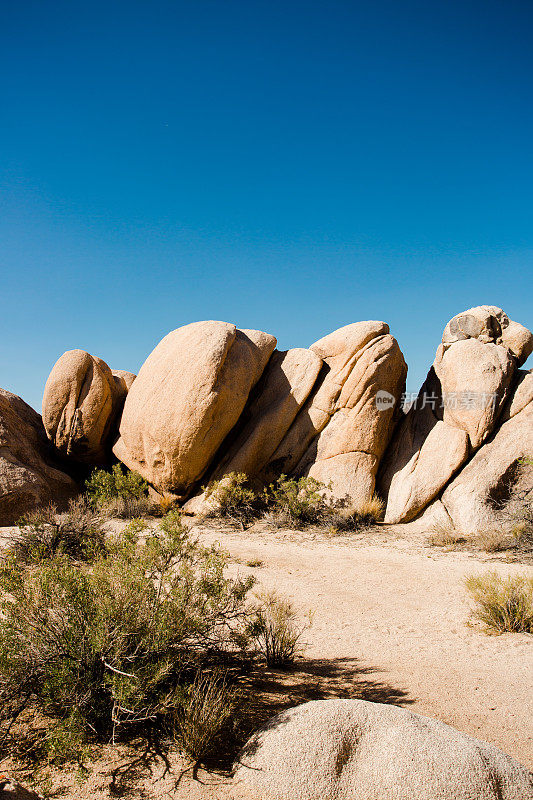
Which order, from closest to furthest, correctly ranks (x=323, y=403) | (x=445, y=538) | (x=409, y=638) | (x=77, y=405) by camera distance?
(x=409, y=638) < (x=445, y=538) < (x=323, y=403) < (x=77, y=405)

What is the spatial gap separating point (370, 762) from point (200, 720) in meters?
1.22

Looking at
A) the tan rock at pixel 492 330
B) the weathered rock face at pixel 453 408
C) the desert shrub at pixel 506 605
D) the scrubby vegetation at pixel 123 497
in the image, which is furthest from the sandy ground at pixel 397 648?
the tan rock at pixel 492 330

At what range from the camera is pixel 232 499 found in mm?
13852

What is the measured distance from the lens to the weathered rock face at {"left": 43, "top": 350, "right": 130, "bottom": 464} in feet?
53.5

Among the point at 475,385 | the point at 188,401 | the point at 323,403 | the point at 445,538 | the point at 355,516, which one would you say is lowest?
the point at 445,538

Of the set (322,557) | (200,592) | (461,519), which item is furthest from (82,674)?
(461,519)

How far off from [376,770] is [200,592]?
219cm

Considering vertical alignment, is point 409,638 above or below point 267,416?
below

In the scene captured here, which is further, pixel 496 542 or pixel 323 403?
pixel 323 403

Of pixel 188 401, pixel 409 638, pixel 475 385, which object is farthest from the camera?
pixel 188 401

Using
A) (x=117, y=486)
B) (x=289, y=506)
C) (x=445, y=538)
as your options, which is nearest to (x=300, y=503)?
(x=289, y=506)

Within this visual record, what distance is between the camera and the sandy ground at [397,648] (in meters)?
4.16

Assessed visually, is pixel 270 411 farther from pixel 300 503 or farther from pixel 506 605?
pixel 506 605

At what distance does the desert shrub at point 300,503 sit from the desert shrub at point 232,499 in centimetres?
63
